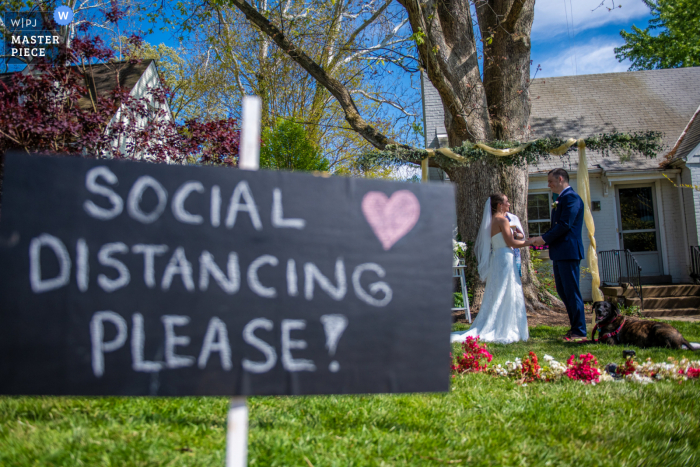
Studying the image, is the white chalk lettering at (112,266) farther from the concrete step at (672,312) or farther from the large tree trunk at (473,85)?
the concrete step at (672,312)

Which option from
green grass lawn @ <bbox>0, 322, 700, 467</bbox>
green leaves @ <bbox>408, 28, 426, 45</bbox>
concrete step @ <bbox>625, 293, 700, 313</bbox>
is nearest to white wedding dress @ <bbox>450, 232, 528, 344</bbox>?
green grass lawn @ <bbox>0, 322, 700, 467</bbox>

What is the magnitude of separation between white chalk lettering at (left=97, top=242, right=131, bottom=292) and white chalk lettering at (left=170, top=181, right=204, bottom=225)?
20 centimetres

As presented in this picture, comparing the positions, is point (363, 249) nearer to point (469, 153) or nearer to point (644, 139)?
point (469, 153)

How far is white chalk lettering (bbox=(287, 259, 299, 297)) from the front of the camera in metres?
1.57

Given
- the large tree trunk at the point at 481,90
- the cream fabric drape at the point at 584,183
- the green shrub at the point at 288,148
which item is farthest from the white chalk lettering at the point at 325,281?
the green shrub at the point at 288,148

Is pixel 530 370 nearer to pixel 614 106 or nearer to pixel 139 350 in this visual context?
pixel 139 350

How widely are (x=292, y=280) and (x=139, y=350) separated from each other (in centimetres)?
54

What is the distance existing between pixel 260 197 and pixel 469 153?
17.8 ft

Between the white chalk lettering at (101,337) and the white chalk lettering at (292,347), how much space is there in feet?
1.70

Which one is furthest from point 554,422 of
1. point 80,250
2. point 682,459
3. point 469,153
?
point 469,153

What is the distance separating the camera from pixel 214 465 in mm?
1801

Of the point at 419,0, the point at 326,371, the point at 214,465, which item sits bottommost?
the point at 214,465

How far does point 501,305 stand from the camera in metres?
5.91

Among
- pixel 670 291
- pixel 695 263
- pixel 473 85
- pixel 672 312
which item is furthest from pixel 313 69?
pixel 695 263
